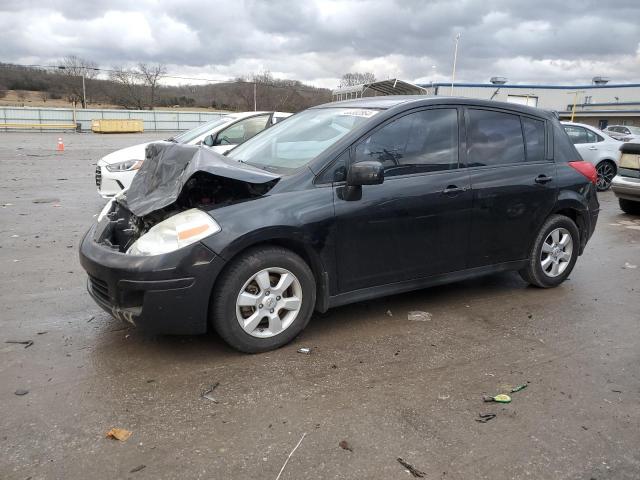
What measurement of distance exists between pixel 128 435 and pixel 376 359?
66.6 inches

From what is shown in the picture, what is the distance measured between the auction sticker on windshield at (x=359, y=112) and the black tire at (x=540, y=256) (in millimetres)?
2101

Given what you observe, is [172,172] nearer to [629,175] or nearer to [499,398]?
[499,398]

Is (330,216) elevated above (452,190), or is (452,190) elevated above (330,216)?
(452,190)

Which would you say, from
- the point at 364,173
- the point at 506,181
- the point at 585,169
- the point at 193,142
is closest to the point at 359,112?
the point at 364,173

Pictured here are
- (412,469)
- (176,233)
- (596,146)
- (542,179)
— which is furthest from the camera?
(596,146)

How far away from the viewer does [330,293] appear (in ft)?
13.0

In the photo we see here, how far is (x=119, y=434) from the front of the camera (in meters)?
2.80

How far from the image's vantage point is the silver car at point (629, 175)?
9438mm

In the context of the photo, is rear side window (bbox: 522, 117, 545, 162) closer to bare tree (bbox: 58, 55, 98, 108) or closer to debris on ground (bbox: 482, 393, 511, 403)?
debris on ground (bbox: 482, 393, 511, 403)

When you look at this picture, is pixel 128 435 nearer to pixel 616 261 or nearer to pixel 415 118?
pixel 415 118

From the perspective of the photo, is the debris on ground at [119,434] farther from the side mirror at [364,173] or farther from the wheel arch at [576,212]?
the wheel arch at [576,212]

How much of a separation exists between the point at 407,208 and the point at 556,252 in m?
2.05

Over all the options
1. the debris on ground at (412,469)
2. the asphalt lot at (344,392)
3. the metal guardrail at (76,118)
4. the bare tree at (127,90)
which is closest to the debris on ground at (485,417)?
the asphalt lot at (344,392)

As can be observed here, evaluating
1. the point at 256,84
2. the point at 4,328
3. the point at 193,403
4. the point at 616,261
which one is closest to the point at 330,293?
the point at 193,403
